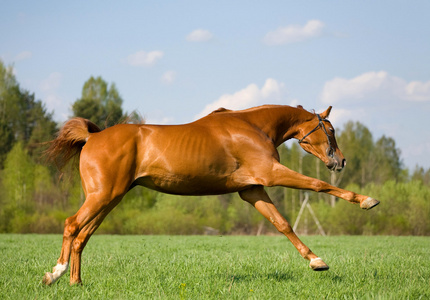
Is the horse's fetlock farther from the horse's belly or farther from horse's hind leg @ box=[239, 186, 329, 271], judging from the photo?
horse's hind leg @ box=[239, 186, 329, 271]

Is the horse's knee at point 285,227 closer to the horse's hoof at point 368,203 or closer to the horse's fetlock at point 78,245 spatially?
the horse's hoof at point 368,203

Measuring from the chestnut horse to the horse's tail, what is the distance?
40 cm

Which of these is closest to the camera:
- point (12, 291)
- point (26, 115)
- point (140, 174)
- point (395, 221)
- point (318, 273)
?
point (12, 291)

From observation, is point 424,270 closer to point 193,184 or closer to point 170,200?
point 193,184

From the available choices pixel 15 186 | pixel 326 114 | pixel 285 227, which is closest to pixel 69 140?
pixel 285 227

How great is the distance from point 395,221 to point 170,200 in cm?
1931

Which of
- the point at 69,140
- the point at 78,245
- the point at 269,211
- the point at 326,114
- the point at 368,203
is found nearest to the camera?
the point at 368,203

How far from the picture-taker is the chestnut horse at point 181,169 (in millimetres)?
6305

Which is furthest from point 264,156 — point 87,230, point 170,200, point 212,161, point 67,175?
point 170,200

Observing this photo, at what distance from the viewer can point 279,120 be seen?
7242 mm

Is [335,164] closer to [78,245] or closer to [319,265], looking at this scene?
[319,265]

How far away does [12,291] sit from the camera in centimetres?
590

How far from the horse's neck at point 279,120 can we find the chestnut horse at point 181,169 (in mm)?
199

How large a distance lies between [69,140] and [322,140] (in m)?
3.82
